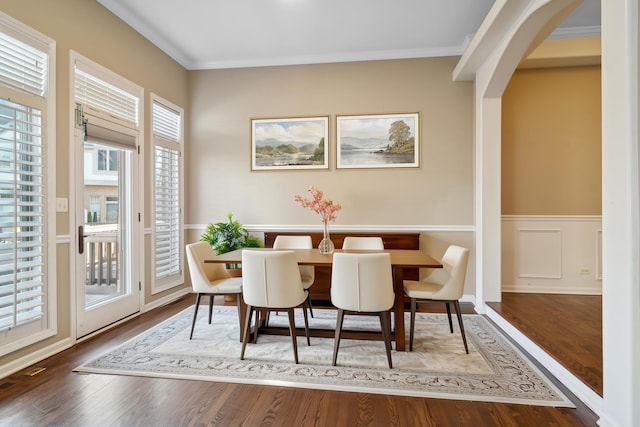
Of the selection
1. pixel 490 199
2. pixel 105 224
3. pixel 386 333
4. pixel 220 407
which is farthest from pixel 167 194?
pixel 490 199

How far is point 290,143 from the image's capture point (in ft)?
15.1

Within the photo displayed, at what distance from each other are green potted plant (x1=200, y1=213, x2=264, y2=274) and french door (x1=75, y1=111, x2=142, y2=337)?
2.84 ft

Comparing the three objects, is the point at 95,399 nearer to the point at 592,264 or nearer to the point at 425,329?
the point at 425,329

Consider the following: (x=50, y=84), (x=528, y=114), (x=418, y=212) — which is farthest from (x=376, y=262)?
(x=528, y=114)

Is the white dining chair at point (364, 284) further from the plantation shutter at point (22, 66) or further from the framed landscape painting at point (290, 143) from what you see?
the plantation shutter at point (22, 66)

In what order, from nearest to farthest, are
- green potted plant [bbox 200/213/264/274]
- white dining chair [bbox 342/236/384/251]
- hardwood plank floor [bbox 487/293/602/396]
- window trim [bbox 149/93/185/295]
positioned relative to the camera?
hardwood plank floor [bbox 487/293/602/396]
white dining chair [bbox 342/236/384/251]
window trim [bbox 149/93/185/295]
green potted plant [bbox 200/213/264/274]

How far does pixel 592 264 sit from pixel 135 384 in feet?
16.5

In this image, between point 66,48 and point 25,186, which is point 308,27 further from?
point 25,186

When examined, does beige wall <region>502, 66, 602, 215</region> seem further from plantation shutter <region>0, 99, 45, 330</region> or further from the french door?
plantation shutter <region>0, 99, 45, 330</region>

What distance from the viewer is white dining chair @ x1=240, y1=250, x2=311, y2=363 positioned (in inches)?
95.8

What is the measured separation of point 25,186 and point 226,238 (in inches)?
83.6

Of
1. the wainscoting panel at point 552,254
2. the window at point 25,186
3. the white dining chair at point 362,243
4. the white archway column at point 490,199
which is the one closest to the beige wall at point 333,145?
the white archway column at point 490,199

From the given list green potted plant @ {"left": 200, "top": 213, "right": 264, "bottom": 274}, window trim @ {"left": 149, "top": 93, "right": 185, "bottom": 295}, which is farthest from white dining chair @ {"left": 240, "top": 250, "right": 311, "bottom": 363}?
window trim @ {"left": 149, "top": 93, "right": 185, "bottom": 295}

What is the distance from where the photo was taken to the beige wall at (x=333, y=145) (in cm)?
432
